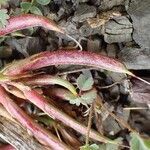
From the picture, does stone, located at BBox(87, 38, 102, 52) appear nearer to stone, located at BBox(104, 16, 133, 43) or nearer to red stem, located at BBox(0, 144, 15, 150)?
stone, located at BBox(104, 16, 133, 43)

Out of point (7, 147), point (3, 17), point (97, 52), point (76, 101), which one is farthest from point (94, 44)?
point (7, 147)

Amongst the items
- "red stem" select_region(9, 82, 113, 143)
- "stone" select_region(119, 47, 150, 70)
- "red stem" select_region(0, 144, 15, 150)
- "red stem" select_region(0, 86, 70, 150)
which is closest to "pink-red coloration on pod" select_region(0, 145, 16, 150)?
"red stem" select_region(0, 144, 15, 150)

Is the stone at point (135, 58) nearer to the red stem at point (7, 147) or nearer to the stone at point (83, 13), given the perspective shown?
the stone at point (83, 13)

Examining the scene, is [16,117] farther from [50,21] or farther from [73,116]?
[50,21]

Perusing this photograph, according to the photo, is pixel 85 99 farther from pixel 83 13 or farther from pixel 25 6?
pixel 25 6

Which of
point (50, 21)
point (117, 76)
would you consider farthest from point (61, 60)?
point (117, 76)

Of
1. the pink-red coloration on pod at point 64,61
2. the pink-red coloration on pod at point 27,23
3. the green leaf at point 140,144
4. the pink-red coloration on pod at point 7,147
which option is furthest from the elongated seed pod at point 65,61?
the pink-red coloration on pod at point 7,147
